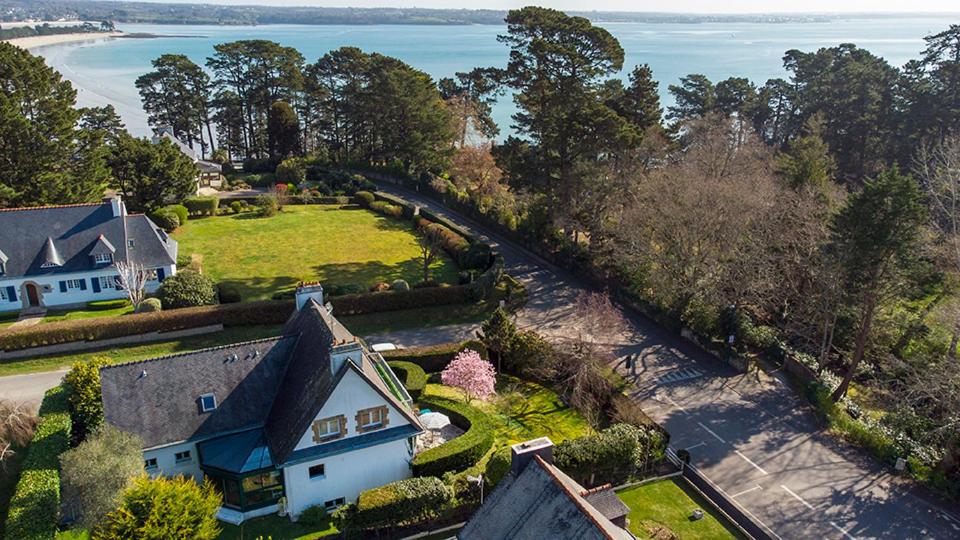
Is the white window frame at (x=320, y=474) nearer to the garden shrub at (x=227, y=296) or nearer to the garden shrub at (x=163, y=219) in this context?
the garden shrub at (x=227, y=296)

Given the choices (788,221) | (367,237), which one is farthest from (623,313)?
(367,237)

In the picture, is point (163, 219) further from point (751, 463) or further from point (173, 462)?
point (751, 463)

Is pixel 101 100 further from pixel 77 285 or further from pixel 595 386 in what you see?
pixel 595 386

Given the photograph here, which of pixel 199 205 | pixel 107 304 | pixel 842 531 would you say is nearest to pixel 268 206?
pixel 199 205

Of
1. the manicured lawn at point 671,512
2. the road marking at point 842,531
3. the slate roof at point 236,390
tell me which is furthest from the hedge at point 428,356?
the road marking at point 842,531

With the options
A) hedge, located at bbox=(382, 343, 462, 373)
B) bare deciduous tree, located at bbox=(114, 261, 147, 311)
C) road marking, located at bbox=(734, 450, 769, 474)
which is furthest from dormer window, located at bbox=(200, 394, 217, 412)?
road marking, located at bbox=(734, 450, 769, 474)
